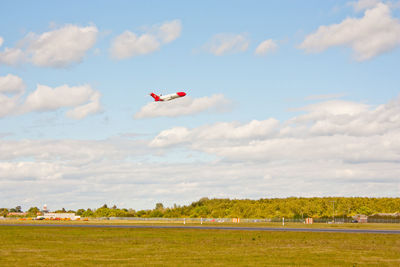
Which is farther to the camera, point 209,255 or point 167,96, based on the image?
point 167,96

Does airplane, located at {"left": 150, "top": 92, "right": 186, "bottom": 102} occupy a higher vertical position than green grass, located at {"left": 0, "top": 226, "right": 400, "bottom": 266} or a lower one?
higher

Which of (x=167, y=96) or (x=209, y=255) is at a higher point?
(x=167, y=96)

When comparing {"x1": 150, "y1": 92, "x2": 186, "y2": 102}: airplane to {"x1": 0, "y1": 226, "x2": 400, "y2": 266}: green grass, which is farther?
{"x1": 150, "y1": 92, "x2": 186, "y2": 102}: airplane

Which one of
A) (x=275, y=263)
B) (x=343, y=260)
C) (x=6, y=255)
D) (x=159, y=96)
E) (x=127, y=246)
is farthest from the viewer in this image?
(x=159, y=96)

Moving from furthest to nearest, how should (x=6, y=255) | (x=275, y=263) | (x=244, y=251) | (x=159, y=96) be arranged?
(x=159, y=96), (x=244, y=251), (x=6, y=255), (x=275, y=263)

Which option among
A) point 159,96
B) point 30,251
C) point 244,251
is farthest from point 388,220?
point 30,251

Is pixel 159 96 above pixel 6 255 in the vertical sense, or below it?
above

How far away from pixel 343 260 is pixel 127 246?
849 inches

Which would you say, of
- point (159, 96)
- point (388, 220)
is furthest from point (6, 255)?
point (388, 220)

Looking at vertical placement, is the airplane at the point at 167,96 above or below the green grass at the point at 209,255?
above

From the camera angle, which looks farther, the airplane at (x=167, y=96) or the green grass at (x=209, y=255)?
the airplane at (x=167, y=96)

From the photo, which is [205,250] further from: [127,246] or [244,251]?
[127,246]

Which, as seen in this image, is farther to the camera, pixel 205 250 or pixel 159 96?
pixel 159 96

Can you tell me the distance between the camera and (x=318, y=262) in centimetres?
3697
